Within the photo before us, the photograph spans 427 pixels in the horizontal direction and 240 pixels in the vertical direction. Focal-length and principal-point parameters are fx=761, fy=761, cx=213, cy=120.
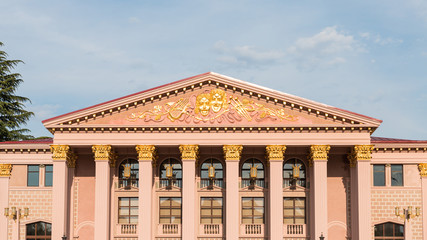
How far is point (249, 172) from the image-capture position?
5662cm

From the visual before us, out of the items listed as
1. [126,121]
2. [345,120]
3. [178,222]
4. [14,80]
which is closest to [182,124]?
[126,121]

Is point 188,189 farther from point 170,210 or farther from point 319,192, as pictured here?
point 319,192

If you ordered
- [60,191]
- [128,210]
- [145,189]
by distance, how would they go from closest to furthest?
[60,191] < [145,189] < [128,210]

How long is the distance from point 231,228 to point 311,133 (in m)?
8.81

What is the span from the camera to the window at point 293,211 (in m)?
55.9

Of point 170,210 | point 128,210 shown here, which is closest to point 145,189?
point 170,210

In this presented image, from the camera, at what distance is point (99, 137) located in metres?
54.4

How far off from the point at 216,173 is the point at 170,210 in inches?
173

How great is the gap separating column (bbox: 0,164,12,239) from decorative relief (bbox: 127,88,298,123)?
1112cm

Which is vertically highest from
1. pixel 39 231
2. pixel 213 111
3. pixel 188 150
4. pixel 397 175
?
pixel 213 111

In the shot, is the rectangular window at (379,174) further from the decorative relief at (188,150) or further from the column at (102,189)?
the column at (102,189)

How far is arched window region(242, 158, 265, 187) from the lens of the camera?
185 ft

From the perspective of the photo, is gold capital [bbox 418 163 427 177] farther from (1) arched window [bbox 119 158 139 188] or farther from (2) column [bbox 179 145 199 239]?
(1) arched window [bbox 119 158 139 188]

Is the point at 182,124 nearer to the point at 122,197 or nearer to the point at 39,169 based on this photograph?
the point at 122,197
